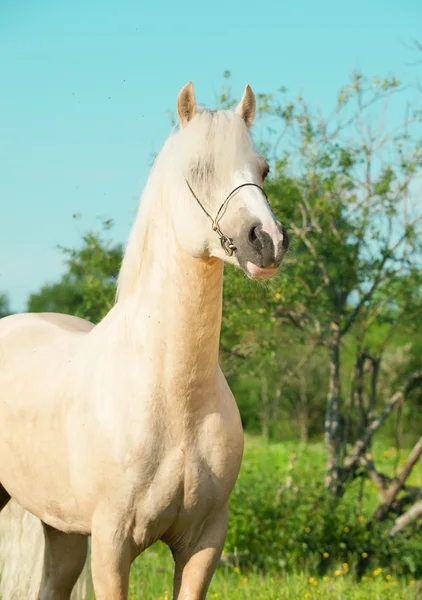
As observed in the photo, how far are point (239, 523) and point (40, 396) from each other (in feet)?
13.4

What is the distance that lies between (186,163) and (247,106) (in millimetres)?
376

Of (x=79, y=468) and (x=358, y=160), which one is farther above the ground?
(x=358, y=160)

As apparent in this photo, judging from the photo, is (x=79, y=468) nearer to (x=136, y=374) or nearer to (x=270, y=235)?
(x=136, y=374)

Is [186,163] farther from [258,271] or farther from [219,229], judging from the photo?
[258,271]

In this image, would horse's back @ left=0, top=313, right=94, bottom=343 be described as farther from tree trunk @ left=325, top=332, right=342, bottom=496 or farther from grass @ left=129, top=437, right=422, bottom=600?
tree trunk @ left=325, top=332, right=342, bottom=496

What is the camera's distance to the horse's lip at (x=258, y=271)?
7.89ft

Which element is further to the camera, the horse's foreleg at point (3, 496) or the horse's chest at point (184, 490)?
the horse's foreleg at point (3, 496)

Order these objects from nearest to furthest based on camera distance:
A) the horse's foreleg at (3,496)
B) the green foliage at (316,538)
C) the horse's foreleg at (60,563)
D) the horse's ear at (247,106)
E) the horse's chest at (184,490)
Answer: the horse's chest at (184,490) → the horse's ear at (247,106) → the horse's foreleg at (60,563) → the horse's foreleg at (3,496) → the green foliage at (316,538)

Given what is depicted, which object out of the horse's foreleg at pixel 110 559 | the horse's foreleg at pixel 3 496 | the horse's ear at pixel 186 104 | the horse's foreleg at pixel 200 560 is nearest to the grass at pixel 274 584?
the horse's foreleg at pixel 3 496

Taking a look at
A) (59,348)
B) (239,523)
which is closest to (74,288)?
(239,523)

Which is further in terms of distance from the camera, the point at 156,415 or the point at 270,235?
the point at 156,415

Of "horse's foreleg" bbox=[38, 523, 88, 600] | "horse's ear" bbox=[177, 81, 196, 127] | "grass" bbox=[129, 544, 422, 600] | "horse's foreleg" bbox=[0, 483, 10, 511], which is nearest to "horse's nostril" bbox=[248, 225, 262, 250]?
"horse's ear" bbox=[177, 81, 196, 127]

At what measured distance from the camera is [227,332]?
6.72 metres

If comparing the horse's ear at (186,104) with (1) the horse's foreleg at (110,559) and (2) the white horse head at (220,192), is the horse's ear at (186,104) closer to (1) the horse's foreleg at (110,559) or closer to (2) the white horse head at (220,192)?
(2) the white horse head at (220,192)
